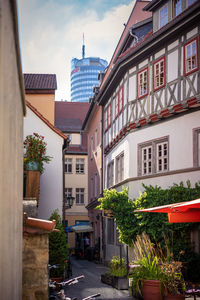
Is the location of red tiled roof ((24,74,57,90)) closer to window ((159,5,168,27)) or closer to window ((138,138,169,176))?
window ((159,5,168,27))

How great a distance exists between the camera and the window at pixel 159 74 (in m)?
18.8

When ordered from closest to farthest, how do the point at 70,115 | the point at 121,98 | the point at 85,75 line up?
1. the point at 121,98
2. the point at 70,115
3. the point at 85,75

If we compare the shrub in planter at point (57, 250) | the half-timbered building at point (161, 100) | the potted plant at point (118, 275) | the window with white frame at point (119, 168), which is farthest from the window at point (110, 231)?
the potted plant at point (118, 275)

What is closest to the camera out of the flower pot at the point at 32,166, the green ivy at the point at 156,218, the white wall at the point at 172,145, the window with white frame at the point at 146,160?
the green ivy at the point at 156,218

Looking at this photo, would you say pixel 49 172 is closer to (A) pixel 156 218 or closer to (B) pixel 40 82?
(A) pixel 156 218

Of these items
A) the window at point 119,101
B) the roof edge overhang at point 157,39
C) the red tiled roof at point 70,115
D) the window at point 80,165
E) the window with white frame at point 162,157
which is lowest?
the window with white frame at point 162,157

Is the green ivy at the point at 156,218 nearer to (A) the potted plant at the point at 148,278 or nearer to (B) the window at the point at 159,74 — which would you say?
(B) the window at the point at 159,74

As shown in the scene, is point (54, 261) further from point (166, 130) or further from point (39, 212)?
point (166, 130)

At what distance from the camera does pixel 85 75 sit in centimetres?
16788

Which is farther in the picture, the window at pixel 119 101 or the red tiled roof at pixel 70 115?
the red tiled roof at pixel 70 115

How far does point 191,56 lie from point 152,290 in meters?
9.13

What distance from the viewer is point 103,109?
95.9 feet

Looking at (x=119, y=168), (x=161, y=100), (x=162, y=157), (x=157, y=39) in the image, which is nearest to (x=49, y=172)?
(x=119, y=168)

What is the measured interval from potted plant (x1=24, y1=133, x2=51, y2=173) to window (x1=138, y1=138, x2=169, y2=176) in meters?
3.82
